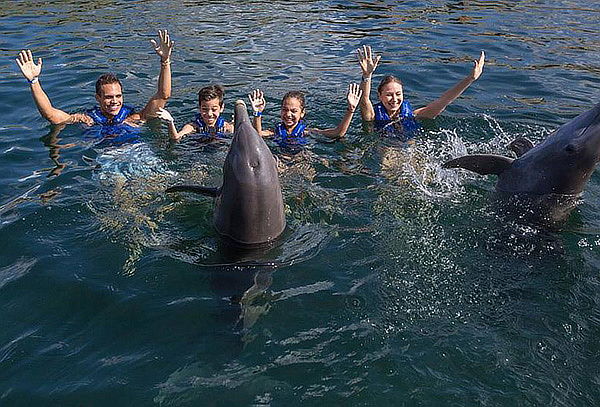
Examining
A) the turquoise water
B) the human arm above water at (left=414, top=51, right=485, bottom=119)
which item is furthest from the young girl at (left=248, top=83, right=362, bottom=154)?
the human arm above water at (left=414, top=51, right=485, bottom=119)

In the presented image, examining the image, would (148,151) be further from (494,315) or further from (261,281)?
(494,315)

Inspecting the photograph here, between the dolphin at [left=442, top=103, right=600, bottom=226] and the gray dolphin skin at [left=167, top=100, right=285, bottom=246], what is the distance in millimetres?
2485

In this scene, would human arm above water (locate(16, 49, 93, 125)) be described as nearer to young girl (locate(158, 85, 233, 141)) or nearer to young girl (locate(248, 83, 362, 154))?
young girl (locate(158, 85, 233, 141))

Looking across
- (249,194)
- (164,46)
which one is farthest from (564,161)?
(164,46)

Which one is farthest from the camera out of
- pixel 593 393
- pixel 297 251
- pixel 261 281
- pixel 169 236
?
pixel 169 236

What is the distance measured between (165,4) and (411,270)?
54.8 ft

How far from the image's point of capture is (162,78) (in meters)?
8.98

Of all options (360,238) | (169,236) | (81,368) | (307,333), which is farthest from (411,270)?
(81,368)

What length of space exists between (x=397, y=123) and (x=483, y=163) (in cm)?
257

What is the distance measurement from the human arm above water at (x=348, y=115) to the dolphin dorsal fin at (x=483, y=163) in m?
1.84

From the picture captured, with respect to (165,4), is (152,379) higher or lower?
lower

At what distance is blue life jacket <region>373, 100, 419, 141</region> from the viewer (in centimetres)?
962

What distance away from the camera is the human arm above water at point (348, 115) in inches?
334

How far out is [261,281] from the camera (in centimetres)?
573
